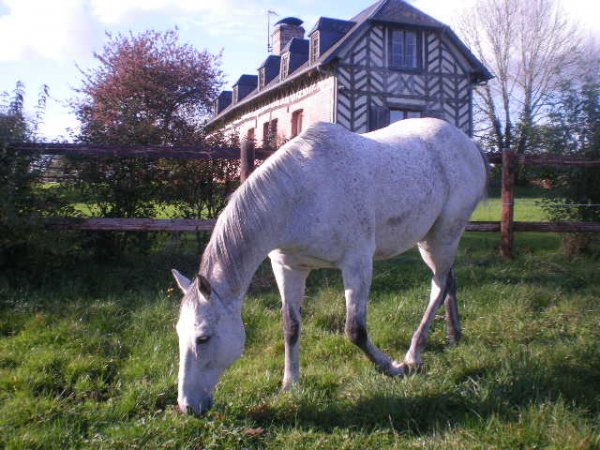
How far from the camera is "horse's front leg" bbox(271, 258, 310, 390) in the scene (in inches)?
147

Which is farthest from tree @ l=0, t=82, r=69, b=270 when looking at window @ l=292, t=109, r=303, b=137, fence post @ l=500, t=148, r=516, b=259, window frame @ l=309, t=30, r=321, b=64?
window @ l=292, t=109, r=303, b=137

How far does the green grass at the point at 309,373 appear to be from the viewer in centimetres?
290

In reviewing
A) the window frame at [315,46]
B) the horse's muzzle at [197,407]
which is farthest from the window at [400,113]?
the horse's muzzle at [197,407]

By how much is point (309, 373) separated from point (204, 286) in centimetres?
131

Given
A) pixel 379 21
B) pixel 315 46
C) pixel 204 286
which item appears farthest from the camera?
pixel 315 46

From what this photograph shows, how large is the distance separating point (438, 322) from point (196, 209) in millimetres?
3399

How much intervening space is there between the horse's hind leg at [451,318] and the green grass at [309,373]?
0.35ft

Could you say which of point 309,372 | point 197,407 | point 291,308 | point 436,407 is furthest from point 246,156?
point 436,407

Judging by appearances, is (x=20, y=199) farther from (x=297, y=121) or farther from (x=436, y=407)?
(x=297, y=121)

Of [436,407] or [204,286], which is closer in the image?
[204,286]

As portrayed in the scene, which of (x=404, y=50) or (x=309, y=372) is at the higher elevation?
(x=404, y=50)

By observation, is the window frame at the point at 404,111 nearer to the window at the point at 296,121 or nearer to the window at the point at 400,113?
the window at the point at 400,113

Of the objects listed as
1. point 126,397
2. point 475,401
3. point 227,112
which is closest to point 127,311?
point 126,397

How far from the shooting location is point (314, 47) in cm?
2091
